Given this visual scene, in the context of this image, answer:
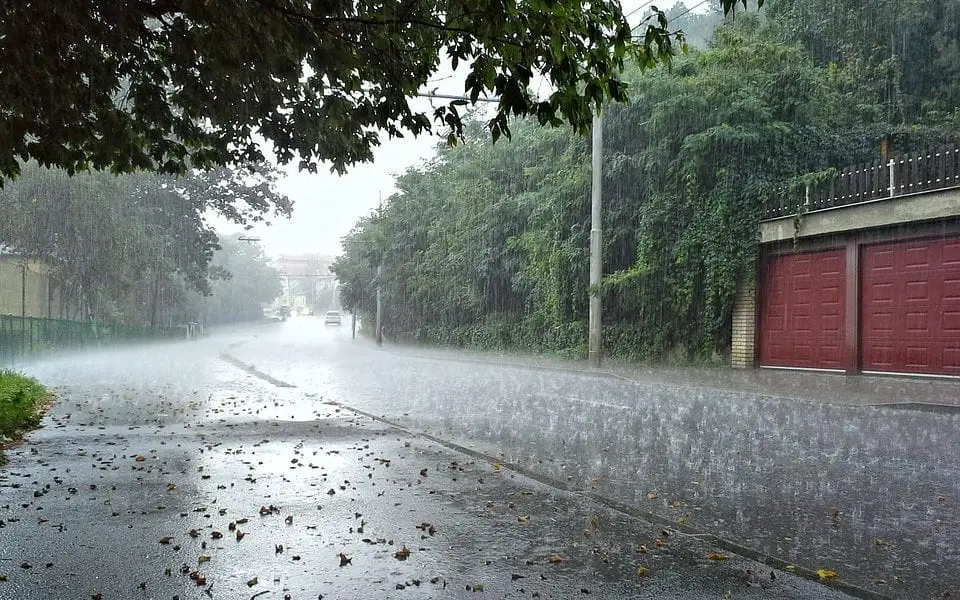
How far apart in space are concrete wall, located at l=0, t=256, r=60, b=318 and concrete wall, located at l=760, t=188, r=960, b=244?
98.4ft

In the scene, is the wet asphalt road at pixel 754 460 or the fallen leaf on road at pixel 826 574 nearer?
the fallen leaf on road at pixel 826 574

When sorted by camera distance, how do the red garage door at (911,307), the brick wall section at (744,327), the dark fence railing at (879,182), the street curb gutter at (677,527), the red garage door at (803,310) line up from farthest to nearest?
1. the brick wall section at (744,327)
2. the red garage door at (803,310)
3. the red garage door at (911,307)
4. the dark fence railing at (879,182)
5. the street curb gutter at (677,527)

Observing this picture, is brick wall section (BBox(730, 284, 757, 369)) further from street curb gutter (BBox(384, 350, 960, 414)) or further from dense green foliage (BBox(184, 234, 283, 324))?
dense green foliage (BBox(184, 234, 283, 324))

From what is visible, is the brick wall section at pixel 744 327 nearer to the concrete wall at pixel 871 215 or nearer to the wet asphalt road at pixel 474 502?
the concrete wall at pixel 871 215

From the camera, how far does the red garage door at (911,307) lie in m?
15.3

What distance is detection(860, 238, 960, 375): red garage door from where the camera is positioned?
601 inches

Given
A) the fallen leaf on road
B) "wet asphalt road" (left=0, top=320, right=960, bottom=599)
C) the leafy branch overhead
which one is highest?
the leafy branch overhead

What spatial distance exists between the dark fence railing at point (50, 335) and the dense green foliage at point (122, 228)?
1799 millimetres

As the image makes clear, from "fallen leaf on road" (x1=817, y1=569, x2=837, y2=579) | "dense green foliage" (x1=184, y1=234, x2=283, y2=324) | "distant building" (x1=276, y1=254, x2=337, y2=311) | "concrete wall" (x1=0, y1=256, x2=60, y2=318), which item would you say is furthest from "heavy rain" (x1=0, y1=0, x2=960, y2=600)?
"distant building" (x1=276, y1=254, x2=337, y2=311)

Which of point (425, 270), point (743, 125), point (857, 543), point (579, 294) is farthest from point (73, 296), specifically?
point (857, 543)

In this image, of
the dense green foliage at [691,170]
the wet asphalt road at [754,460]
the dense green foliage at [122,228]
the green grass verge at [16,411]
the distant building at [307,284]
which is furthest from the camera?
the distant building at [307,284]

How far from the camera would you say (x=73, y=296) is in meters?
39.8

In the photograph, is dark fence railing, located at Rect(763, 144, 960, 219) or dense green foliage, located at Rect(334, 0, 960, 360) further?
dense green foliage, located at Rect(334, 0, 960, 360)

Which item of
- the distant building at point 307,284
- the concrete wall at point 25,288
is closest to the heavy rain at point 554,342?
the concrete wall at point 25,288
